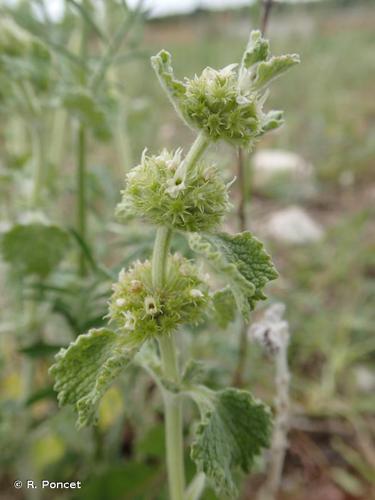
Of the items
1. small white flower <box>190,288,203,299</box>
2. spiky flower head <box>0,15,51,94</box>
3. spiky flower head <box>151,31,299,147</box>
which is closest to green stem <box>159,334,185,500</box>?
small white flower <box>190,288,203,299</box>

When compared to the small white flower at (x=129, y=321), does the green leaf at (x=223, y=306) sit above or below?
above

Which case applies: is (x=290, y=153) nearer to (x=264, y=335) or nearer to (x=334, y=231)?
(x=334, y=231)

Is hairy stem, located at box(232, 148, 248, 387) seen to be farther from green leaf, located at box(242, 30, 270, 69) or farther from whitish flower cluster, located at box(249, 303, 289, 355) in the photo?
green leaf, located at box(242, 30, 270, 69)

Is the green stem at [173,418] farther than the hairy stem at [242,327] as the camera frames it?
No

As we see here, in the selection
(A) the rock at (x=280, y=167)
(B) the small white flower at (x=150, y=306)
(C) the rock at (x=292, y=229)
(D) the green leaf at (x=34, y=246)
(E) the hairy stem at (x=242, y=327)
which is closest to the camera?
(B) the small white flower at (x=150, y=306)

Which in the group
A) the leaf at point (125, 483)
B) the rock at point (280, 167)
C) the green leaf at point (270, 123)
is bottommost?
the leaf at point (125, 483)

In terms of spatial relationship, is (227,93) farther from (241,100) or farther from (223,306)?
(223,306)

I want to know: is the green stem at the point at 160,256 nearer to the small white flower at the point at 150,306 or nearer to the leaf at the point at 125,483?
the small white flower at the point at 150,306

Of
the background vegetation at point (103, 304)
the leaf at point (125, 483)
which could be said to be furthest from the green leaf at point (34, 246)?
the leaf at point (125, 483)

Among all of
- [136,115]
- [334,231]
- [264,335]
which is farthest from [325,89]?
[264,335]
